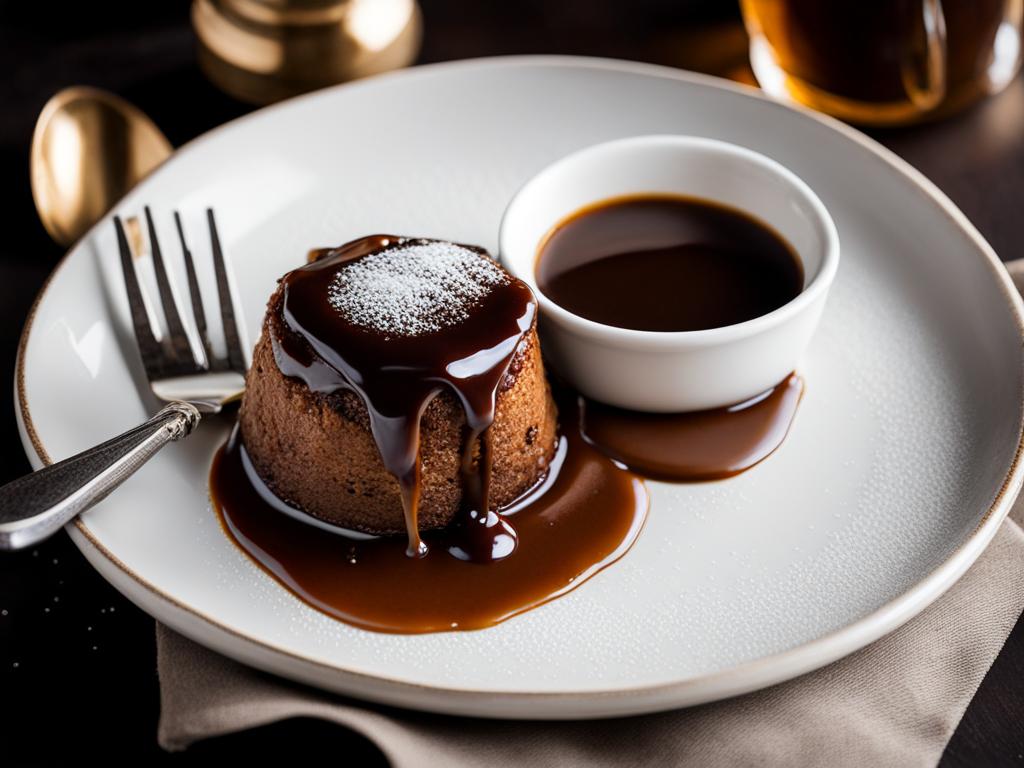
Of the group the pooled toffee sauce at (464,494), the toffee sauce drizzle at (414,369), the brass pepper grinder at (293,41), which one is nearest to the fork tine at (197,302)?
the pooled toffee sauce at (464,494)

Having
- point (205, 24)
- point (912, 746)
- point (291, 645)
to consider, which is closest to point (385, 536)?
point (291, 645)

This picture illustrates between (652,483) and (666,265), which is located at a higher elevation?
(666,265)

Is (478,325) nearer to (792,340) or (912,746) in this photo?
(792,340)

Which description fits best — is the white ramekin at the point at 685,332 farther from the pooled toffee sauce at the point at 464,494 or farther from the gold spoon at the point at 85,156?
the gold spoon at the point at 85,156

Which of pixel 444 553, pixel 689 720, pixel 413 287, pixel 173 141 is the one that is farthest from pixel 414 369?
pixel 173 141

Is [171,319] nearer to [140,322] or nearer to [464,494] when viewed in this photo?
[140,322]

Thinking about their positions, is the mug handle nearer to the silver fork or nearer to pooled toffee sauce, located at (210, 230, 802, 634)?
pooled toffee sauce, located at (210, 230, 802, 634)
